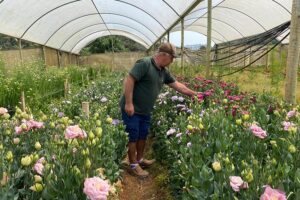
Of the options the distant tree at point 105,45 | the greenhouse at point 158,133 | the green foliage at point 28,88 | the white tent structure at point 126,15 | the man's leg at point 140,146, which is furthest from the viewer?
the distant tree at point 105,45

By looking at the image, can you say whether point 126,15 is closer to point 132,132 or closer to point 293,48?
point 132,132

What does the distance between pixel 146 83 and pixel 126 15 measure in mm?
10803

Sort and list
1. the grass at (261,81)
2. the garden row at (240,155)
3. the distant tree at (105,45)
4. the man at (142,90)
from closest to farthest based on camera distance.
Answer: the garden row at (240,155) < the man at (142,90) < the grass at (261,81) < the distant tree at (105,45)

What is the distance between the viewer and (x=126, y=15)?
1434cm

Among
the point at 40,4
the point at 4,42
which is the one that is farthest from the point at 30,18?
the point at 4,42

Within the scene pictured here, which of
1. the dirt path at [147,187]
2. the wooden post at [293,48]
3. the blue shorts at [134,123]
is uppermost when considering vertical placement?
the wooden post at [293,48]

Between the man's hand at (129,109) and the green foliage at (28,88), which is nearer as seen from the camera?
the man's hand at (129,109)

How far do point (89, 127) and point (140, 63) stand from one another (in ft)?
4.86

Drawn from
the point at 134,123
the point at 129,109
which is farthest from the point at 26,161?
the point at 134,123

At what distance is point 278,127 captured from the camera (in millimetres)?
2623

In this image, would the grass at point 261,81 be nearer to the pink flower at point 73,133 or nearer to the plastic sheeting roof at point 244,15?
the plastic sheeting roof at point 244,15

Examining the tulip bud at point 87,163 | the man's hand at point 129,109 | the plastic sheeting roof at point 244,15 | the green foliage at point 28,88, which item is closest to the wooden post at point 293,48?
the man's hand at point 129,109

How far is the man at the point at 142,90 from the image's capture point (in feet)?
12.7

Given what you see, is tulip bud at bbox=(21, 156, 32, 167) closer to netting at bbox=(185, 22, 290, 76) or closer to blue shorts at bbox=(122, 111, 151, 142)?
blue shorts at bbox=(122, 111, 151, 142)
